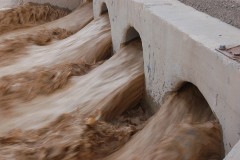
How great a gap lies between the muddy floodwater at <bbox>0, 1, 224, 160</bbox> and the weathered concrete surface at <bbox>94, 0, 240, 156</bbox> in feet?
0.47

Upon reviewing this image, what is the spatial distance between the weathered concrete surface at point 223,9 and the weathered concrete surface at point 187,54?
4cm

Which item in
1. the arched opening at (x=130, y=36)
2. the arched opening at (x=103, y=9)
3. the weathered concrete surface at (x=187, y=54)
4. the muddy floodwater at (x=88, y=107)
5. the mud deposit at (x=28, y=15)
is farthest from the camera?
the mud deposit at (x=28, y=15)

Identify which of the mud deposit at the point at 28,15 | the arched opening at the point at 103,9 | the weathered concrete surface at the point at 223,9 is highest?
the weathered concrete surface at the point at 223,9

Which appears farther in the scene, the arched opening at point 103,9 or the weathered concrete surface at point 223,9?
the arched opening at point 103,9

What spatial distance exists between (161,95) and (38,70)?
1.50 m

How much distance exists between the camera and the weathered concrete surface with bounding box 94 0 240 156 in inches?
94.2

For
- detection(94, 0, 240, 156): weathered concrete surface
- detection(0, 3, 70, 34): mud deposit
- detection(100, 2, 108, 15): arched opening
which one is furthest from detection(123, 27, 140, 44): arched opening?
detection(0, 3, 70, 34): mud deposit

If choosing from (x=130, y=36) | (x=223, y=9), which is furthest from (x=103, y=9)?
(x=223, y=9)

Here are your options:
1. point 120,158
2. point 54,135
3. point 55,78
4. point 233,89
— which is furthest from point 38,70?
point 233,89

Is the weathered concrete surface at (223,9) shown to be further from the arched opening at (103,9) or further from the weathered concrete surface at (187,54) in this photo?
the arched opening at (103,9)

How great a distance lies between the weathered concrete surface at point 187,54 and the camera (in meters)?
2.39

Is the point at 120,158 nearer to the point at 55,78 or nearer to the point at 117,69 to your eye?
the point at 117,69

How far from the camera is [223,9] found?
2.96 metres

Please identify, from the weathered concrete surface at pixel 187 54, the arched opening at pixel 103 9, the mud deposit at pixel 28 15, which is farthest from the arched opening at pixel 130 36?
the mud deposit at pixel 28 15
